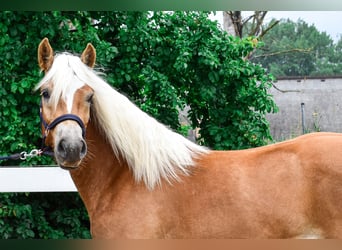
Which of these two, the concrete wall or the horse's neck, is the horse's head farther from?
the concrete wall

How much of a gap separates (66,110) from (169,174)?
694 millimetres

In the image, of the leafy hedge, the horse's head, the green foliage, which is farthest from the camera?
the green foliage

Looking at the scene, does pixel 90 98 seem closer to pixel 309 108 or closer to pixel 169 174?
pixel 169 174

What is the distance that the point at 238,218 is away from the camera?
7.80 feet

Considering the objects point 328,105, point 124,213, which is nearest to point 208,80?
point 124,213

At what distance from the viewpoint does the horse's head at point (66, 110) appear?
228 cm

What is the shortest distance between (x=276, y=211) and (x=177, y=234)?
555 mm

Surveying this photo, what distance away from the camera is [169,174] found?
2.56 metres

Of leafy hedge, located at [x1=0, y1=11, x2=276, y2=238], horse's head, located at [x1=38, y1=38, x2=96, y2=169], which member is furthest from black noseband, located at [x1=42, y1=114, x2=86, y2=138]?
leafy hedge, located at [x1=0, y1=11, x2=276, y2=238]

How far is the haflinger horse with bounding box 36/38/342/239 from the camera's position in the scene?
2332 millimetres

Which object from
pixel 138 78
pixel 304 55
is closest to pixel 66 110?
pixel 138 78

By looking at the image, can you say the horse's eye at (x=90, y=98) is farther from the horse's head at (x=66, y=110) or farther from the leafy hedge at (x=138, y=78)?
the leafy hedge at (x=138, y=78)

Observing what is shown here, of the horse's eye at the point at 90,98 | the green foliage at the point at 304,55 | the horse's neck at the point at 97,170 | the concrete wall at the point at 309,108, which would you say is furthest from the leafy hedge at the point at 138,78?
the green foliage at the point at 304,55

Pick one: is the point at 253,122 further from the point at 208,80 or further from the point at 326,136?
the point at 326,136
